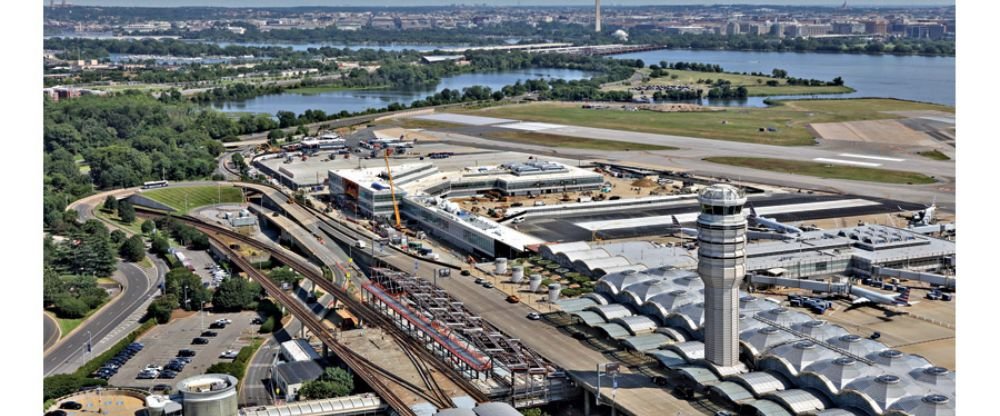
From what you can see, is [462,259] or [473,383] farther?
[462,259]

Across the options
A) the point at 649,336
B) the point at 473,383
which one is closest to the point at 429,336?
the point at 473,383

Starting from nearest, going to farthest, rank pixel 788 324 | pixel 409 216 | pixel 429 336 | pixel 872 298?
pixel 788 324, pixel 429 336, pixel 872 298, pixel 409 216

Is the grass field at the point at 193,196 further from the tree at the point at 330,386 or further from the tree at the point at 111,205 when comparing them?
the tree at the point at 330,386

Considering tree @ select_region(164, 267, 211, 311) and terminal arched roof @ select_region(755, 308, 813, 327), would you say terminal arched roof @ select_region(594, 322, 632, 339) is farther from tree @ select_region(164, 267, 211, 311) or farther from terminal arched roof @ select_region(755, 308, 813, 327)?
tree @ select_region(164, 267, 211, 311)

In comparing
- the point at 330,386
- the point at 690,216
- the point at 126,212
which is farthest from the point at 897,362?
the point at 126,212

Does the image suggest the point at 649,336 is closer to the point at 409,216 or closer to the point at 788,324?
the point at 788,324

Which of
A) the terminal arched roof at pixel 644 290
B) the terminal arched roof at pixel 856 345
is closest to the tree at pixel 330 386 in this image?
the terminal arched roof at pixel 644 290
